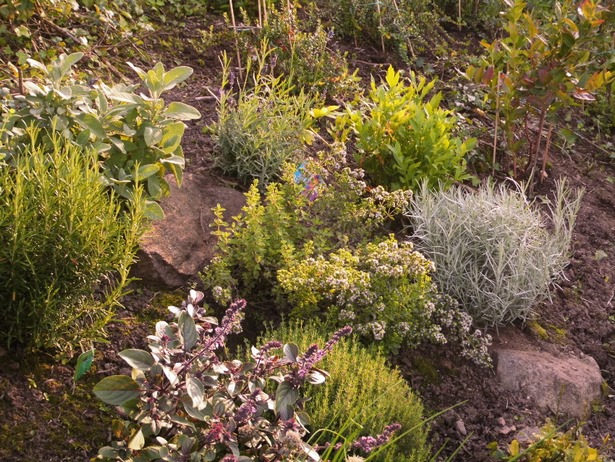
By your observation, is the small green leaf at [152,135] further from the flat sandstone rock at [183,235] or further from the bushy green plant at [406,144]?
the bushy green plant at [406,144]

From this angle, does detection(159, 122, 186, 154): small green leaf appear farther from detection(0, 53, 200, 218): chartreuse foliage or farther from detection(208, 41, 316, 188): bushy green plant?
detection(208, 41, 316, 188): bushy green plant

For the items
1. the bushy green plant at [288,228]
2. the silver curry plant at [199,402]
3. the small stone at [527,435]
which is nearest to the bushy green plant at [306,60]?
the bushy green plant at [288,228]

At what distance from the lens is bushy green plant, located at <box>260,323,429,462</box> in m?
3.01

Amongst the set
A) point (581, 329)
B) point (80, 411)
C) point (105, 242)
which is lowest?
point (581, 329)

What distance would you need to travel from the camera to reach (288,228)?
161 inches

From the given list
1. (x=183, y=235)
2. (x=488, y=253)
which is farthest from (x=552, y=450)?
(x=183, y=235)

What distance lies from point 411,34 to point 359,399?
4.07 metres

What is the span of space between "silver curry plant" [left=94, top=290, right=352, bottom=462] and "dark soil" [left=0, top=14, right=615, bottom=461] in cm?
36

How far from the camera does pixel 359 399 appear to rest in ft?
9.95

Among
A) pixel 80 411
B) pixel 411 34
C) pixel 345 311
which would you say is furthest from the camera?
pixel 411 34

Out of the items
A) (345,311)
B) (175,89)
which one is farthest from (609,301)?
(175,89)

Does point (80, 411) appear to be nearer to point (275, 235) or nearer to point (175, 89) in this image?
point (275, 235)

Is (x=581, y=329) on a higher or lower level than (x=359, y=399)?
lower

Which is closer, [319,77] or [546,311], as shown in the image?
[546,311]
